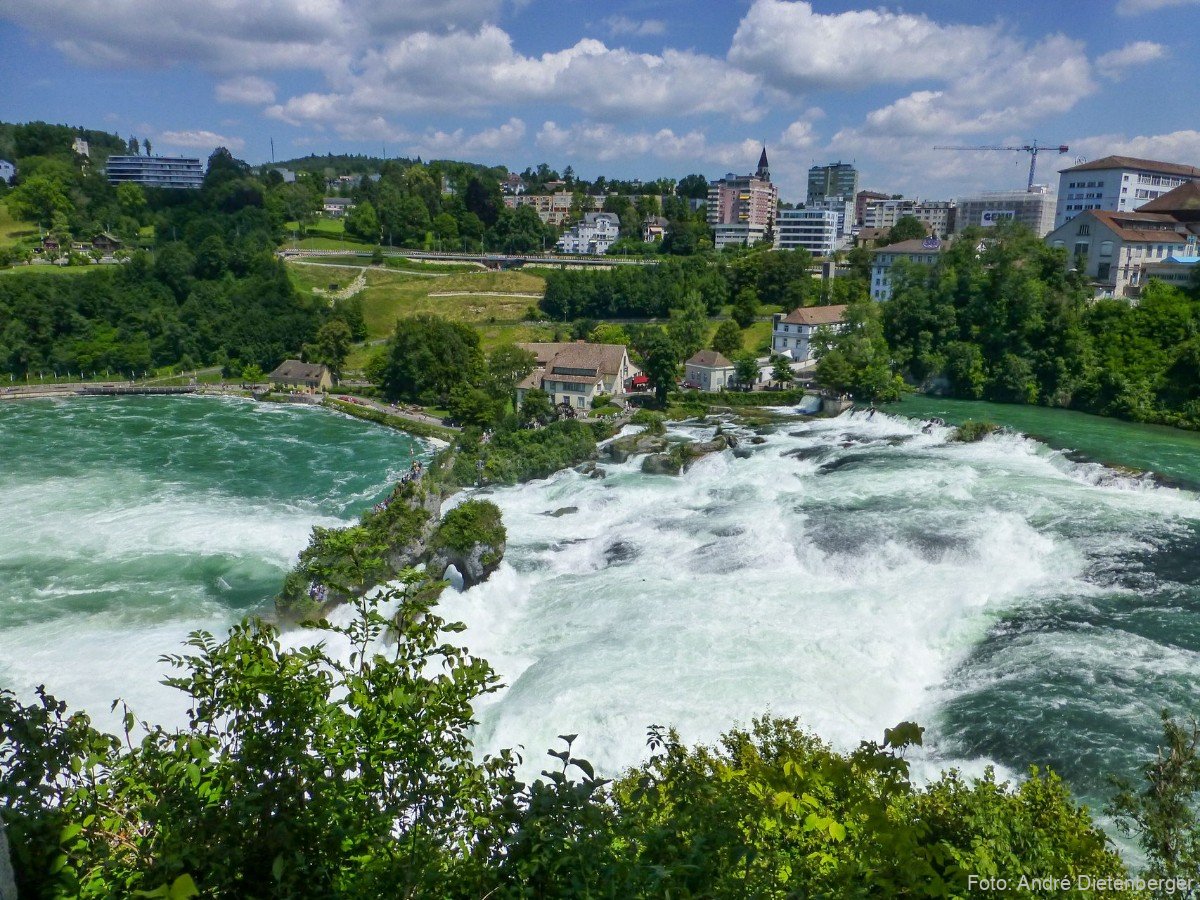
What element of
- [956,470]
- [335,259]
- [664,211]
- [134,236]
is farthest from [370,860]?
[664,211]

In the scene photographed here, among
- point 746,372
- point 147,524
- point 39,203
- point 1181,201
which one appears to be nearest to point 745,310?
point 746,372

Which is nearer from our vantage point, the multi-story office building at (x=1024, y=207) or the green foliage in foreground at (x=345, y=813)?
the green foliage in foreground at (x=345, y=813)

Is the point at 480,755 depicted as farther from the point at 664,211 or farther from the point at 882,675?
the point at 664,211

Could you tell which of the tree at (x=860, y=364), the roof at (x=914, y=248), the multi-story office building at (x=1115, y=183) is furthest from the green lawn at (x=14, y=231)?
the multi-story office building at (x=1115, y=183)

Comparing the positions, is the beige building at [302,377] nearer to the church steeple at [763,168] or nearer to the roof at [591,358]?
the roof at [591,358]

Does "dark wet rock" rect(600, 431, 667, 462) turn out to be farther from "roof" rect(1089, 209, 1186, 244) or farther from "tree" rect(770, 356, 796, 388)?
"roof" rect(1089, 209, 1186, 244)

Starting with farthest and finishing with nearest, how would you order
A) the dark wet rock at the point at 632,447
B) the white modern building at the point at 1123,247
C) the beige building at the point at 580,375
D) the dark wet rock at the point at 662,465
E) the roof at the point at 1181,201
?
1. the roof at the point at 1181,201
2. the white modern building at the point at 1123,247
3. the beige building at the point at 580,375
4. the dark wet rock at the point at 632,447
5. the dark wet rock at the point at 662,465

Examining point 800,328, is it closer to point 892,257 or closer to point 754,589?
point 892,257

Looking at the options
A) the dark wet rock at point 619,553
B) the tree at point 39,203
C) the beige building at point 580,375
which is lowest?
the dark wet rock at point 619,553
